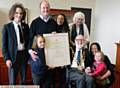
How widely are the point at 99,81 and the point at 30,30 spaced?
1.22 meters

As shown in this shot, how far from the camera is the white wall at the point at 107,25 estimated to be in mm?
5582

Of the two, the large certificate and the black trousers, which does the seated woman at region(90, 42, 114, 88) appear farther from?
the black trousers

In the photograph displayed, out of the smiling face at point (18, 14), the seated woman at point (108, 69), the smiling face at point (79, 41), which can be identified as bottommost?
the seated woman at point (108, 69)

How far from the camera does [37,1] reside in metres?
5.59

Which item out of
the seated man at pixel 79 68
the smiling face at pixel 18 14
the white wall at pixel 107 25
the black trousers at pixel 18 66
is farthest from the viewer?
the white wall at pixel 107 25

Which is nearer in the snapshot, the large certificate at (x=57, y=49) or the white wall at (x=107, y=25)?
the large certificate at (x=57, y=49)

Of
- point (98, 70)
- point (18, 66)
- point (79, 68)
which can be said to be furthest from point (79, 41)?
point (18, 66)

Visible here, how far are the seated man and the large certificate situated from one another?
185mm

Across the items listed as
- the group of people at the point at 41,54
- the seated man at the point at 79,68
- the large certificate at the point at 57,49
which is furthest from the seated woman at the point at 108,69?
the large certificate at the point at 57,49

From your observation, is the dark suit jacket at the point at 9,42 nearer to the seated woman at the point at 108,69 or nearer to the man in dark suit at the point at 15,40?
the man in dark suit at the point at 15,40

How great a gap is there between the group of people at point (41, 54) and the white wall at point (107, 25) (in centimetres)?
222

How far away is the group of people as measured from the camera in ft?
9.37

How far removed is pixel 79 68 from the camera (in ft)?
11.0

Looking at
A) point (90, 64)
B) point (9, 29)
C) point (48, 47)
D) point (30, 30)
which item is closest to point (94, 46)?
point (90, 64)
